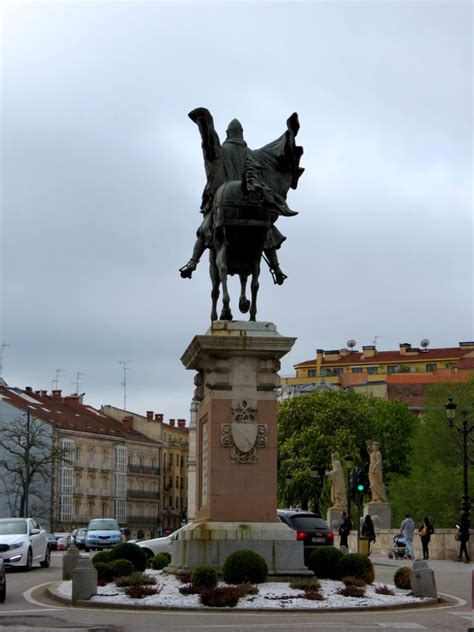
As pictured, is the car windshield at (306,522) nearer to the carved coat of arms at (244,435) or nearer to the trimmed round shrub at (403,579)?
the trimmed round shrub at (403,579)

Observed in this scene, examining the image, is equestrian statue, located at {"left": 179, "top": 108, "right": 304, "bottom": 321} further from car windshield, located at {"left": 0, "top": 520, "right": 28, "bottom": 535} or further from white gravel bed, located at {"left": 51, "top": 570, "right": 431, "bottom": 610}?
car windshield, located at {"left": 0, "top": 520, "right": 28, "bottom": 535}

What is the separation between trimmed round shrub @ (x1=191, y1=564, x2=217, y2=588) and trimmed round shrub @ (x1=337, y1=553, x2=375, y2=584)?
283 centimetres

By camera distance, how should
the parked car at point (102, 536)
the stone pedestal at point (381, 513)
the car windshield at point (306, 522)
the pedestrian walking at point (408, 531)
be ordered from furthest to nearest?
the stone pedestal at point (381, 513) < the parked car at point (102, 536) < the pedestrian walking at point (408, 531) < the car windshield at point (306, 522)

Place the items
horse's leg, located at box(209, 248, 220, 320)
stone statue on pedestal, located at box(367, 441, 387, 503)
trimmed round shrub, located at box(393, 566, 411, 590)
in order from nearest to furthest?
trimmed round shrub, located at box(393, 566, 411, 590) → horse's leg, located at box(209, 248, 220, 320) → stone statue on pedestal, located at box(367, 441, 387, 503)

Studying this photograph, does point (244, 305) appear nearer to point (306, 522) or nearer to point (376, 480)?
point (306, 522)

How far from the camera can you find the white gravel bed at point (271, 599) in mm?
18016

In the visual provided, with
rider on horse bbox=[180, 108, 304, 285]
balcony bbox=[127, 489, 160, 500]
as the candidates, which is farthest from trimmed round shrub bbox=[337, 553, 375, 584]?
balcony bbox=[127, 489, 160, 500]

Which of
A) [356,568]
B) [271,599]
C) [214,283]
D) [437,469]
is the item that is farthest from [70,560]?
[437,469]

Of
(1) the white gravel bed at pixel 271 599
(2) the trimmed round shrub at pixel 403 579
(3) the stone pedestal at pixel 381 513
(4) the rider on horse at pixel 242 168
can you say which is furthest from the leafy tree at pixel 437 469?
(1) the white gravel bed at pixel 271 599

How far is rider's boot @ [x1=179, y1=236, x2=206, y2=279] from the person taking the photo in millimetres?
22922

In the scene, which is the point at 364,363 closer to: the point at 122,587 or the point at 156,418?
the point at 156,418

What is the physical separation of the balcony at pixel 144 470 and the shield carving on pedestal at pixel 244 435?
121368 millimetres

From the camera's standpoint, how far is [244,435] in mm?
20422

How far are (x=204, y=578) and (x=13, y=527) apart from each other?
15.3 metres
